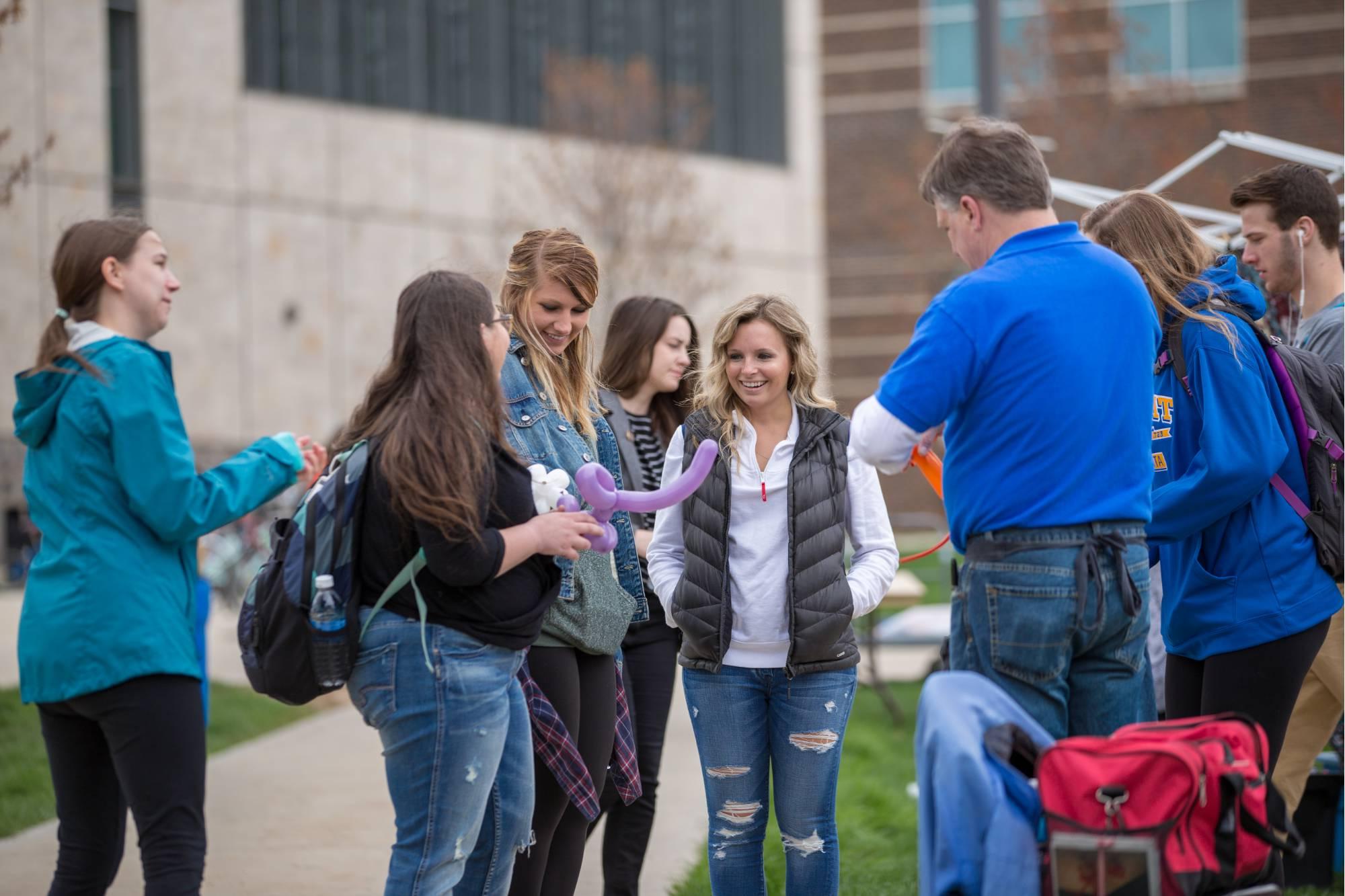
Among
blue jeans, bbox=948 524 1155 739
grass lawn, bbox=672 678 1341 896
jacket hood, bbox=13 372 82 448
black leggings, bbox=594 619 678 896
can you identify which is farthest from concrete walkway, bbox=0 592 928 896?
blue jeans, bbox=948 524 1155 739

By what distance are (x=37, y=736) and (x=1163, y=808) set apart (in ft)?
Answer: 25.3

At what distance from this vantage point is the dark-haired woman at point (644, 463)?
15.8 ft

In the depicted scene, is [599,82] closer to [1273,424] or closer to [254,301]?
[254,301]

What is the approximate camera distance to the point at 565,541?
3.43m

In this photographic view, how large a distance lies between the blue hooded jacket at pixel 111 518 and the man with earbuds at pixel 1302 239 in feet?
10.1

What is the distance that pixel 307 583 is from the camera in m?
3.29

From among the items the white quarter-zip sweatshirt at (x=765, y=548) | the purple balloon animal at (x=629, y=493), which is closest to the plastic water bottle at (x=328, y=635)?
the purple balloon animal at (x=629, y=493)

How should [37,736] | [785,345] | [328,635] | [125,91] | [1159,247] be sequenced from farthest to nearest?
[125,91], [37,736], [785,345], [1159,247], [328,635]

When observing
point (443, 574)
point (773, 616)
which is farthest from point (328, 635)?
point (773, 616)

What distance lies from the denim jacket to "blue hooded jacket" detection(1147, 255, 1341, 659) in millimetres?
1482

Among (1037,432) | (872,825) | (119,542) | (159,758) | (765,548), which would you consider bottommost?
(872,825)

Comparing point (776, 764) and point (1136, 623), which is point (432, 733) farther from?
point (1136, 623)

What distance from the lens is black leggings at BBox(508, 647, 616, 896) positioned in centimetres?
393

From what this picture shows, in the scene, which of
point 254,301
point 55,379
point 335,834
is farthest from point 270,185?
point 55,379
